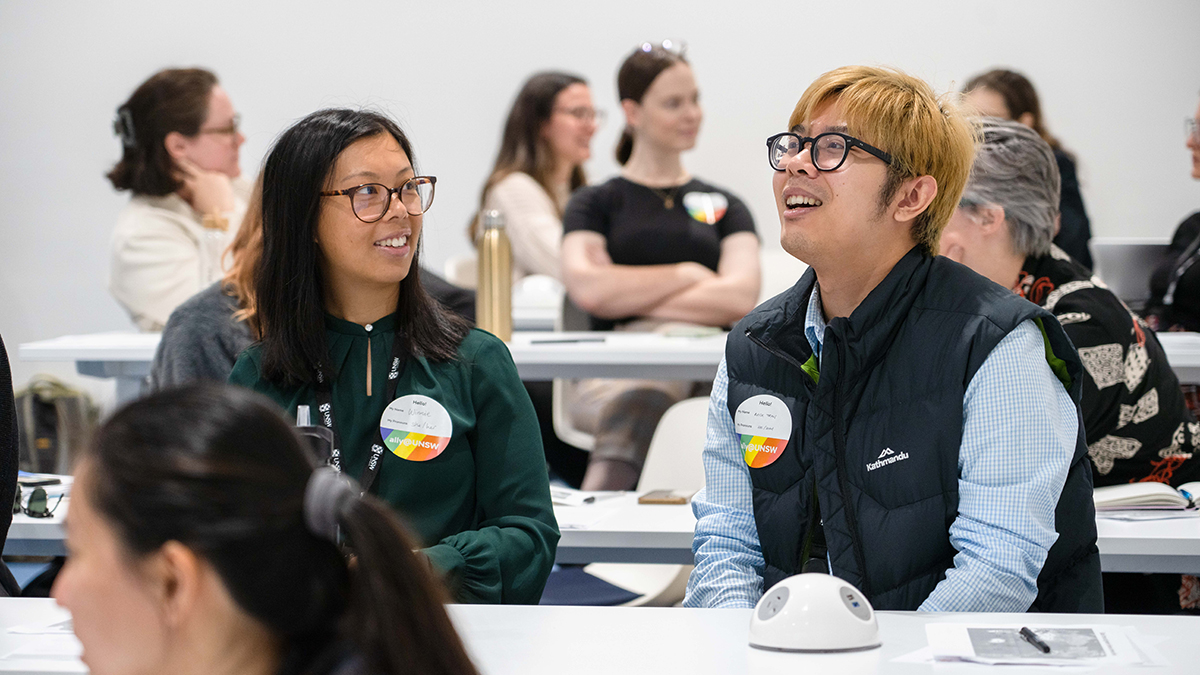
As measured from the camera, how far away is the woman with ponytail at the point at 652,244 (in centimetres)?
368

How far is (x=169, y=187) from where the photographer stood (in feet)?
13.8

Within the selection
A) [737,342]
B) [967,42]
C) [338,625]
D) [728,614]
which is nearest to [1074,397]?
[737,342]

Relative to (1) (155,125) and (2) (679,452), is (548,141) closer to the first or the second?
(1) (155,125)

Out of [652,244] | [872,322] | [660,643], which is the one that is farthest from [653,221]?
[660,643]

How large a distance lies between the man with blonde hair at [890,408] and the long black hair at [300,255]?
0.53 meters

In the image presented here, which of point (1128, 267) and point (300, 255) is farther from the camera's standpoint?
point (1128, 267)

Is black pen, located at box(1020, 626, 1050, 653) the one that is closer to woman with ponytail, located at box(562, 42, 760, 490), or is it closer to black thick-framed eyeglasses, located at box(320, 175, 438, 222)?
black thick-framed eyeglasses, located at box(320, 175, 438, 222)

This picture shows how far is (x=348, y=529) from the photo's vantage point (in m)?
0.78

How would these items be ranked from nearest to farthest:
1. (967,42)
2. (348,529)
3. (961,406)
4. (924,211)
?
(348,529) < (961,406) < (924,211) < (967,42)

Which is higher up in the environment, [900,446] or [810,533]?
[900,446]

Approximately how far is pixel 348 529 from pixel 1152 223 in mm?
6429

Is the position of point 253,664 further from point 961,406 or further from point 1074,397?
point 1074,397

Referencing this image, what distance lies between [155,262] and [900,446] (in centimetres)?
318

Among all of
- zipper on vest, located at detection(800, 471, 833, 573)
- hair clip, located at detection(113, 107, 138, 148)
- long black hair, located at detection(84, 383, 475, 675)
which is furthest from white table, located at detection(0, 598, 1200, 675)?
hair clip, located at detection(113, 107, 138, 148)
